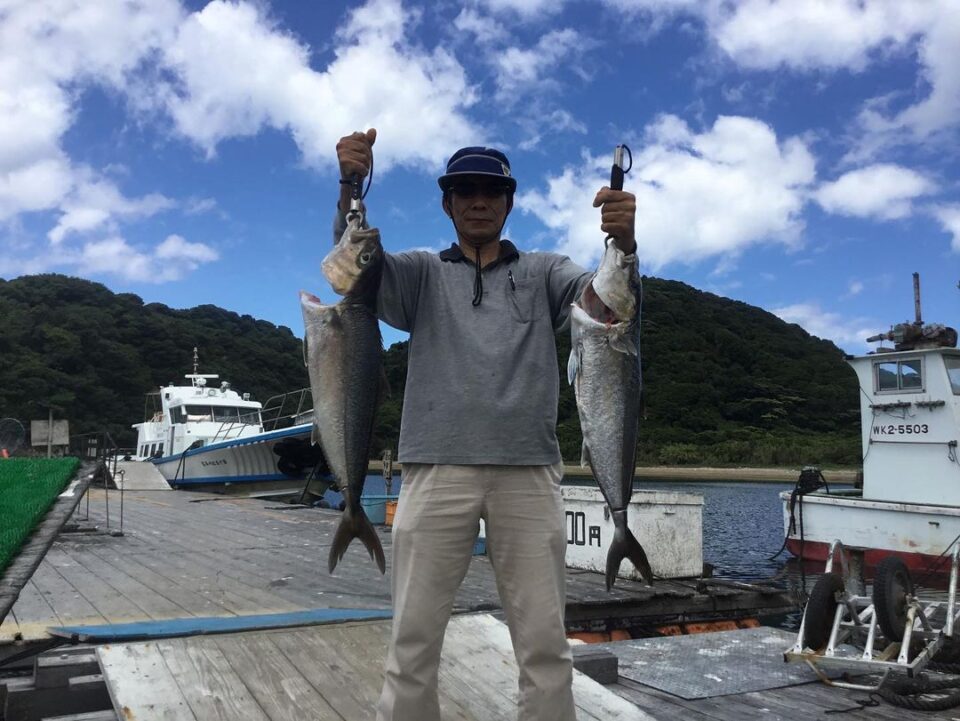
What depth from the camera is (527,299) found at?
2730 millimetres

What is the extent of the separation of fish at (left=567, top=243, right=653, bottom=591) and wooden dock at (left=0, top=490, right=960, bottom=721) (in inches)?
46.1

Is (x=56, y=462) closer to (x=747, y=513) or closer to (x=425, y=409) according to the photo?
(x=425, y=409)

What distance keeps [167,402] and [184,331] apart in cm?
4068

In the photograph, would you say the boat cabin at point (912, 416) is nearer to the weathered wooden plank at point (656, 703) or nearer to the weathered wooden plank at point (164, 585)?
the weathered wooden plank at point (656, 703)

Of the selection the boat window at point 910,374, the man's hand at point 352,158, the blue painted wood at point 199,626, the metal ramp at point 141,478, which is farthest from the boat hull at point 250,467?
the man's hand at point 352,158

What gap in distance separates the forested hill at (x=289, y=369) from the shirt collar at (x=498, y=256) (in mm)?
41445

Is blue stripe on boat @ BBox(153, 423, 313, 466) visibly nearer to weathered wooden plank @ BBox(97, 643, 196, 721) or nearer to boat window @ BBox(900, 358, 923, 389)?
boat window @ BBox(900, 358, 923, 389)

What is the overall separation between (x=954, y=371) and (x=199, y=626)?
13.1 metres

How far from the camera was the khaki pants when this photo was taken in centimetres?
248

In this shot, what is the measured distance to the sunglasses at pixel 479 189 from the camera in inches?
108

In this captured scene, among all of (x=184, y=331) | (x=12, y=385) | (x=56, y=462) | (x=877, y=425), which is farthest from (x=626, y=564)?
(x=184, y=331)

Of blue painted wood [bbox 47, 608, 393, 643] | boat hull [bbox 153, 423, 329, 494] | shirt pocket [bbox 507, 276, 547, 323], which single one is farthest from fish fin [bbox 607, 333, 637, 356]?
boat hull [bbox 153, 423, 329, 494]

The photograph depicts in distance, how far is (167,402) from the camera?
2653cm

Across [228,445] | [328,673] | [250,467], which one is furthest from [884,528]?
[228,445]
